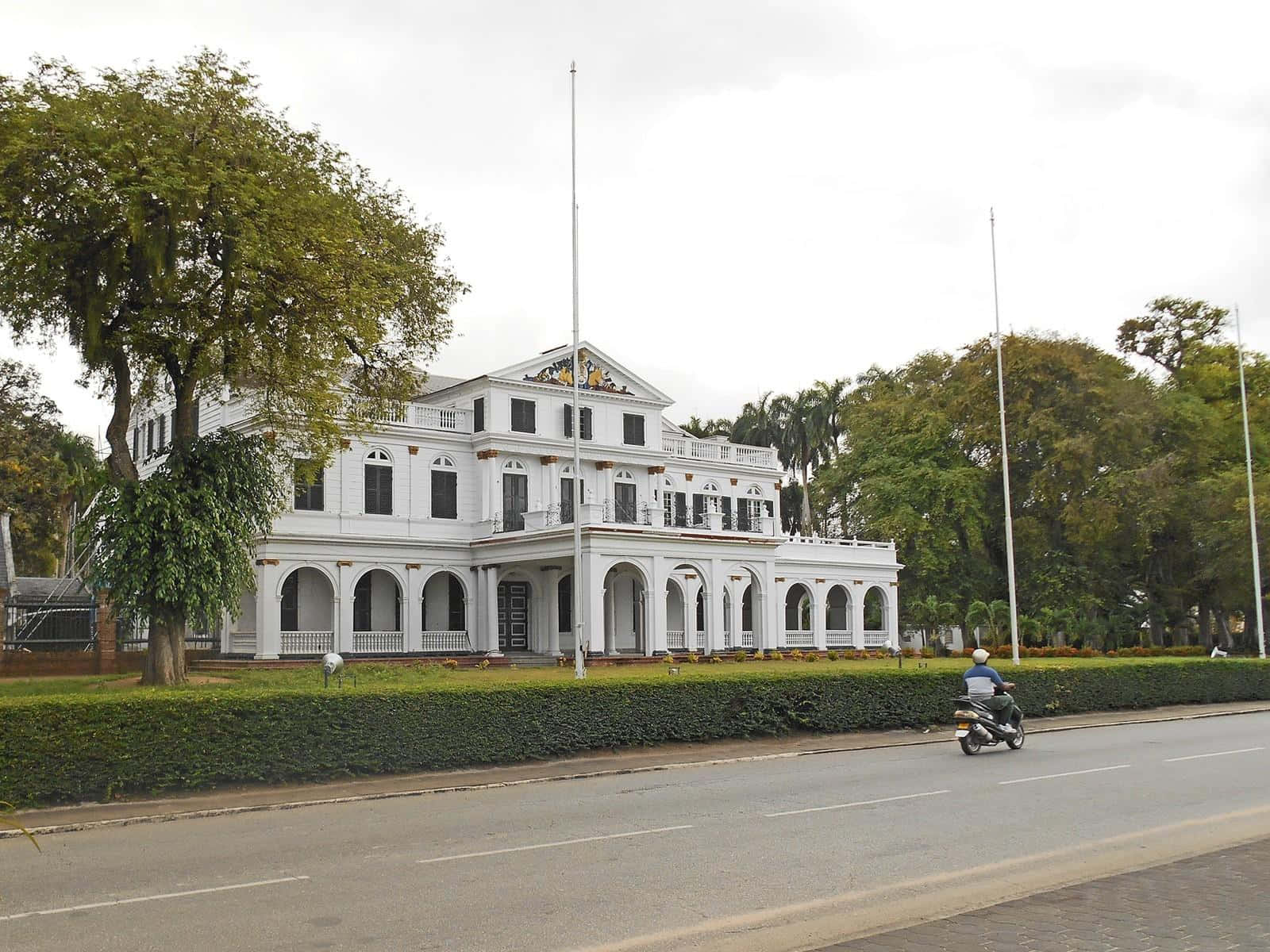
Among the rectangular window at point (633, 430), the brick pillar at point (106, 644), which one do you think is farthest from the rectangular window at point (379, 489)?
the brick pillar at point (106, 644)

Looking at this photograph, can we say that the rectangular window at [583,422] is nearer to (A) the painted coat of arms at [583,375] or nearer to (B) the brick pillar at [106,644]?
(A) the painted coat of arms at [583,375]

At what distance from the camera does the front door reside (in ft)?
151

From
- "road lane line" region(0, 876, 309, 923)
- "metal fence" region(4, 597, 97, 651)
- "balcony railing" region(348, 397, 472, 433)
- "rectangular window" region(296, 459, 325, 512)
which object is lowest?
"road lane line" region(0, 876, 309, 923)

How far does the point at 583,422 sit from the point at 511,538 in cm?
667

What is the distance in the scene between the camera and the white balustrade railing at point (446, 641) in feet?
143

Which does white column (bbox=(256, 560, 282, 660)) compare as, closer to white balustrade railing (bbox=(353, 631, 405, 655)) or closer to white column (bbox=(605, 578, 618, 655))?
white balustrade railing (bbox=(353, 631, 405, 655))

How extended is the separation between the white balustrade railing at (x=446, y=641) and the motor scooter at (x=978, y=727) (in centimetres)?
2691

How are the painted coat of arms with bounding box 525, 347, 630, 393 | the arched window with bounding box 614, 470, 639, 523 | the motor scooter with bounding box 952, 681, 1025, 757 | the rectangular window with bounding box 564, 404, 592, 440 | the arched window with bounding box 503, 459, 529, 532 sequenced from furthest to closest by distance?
the rectangular window with bounding box 564, 404, 592, 440 < the arched window with bounding box 614, 470, 639, 523 < the painted coat of arms with bounding box 525, 347, 630, 393 < the arched window with bounding box 503, 459, 529, 532 < the motor scooter with bounding box 952, 681, 1025, 757

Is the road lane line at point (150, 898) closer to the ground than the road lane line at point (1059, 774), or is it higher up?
higher up

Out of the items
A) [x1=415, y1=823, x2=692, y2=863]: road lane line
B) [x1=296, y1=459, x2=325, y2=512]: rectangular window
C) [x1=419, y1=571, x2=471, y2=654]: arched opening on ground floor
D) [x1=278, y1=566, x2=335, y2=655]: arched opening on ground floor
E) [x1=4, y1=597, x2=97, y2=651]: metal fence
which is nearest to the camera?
[x1=415, y1=823, x2=692, y2=863]: road lane line

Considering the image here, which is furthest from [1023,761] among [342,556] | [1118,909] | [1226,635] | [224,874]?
[1226,635]

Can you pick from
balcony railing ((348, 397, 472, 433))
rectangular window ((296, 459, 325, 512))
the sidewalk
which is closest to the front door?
balcony railing ((348, 397, 472, 433))

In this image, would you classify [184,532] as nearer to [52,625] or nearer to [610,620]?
[52,625]

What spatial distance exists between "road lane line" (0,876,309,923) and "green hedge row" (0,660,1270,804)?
18.9ft
